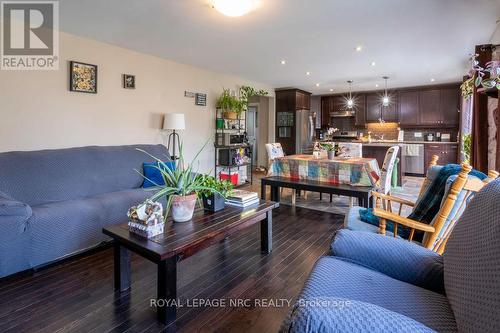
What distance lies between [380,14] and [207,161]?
3.84 metres

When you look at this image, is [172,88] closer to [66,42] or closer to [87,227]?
[66,42]

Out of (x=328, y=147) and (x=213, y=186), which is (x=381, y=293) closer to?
(x=213, y=186)

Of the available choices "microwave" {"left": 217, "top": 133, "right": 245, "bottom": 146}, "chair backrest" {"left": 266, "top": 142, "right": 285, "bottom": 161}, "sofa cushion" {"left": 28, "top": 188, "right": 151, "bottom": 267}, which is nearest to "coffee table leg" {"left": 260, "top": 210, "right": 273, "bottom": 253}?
"sofa cushion" {"left": 28, "top": 188, "right": 151, "bottom": 267}

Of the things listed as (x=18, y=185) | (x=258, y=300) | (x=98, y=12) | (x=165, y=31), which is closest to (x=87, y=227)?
(x=18, y=185)

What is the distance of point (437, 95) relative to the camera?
7.47 meters

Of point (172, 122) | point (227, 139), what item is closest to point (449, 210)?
point (172, 122)

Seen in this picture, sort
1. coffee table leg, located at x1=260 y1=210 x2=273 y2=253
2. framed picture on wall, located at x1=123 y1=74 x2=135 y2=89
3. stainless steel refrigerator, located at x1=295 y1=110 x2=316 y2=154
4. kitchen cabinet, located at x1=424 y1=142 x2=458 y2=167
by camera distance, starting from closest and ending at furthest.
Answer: coffee table leg, located at x1=260 y1=210 x2=273 y2=253 → framed picture on wall, located at x1=123 y1=74 x2=135 y2=89 → kitchen cabinet, located at x1=424 y1=142 x2=458 y2=167 → stainless steel refrigerator, located at x1=295 y1=110 x2=316 y2=154

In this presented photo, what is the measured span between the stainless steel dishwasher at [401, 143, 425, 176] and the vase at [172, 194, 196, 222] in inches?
272

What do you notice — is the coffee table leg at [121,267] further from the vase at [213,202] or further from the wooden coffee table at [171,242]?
the vase at [213,202]

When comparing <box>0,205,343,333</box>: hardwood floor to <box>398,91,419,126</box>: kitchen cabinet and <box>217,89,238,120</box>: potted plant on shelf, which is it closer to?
<box>217,89,238,120</box>: potted plant on shelf

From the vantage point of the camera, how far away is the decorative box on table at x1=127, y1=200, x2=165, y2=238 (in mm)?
1896

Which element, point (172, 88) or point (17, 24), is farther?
point (172, 88)

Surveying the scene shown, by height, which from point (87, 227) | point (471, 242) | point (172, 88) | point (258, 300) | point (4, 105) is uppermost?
point (172, 88)

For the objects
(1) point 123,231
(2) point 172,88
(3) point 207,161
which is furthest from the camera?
(3) point 207,161
